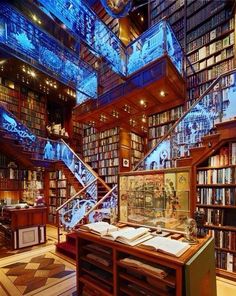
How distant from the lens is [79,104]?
276 inches

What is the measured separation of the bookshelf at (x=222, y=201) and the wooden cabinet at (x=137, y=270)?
1381 millimetres

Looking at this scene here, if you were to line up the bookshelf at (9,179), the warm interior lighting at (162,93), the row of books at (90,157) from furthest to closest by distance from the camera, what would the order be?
the row of books at (90,157) → the bookshelf at (9,179) → the warm interior lighting at (162,93)

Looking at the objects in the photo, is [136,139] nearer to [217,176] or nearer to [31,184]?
[31,184]

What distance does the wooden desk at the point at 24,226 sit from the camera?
4.36 metres

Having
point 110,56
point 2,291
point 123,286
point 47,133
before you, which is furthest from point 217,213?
point 47,133

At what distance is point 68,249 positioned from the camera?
3838mm

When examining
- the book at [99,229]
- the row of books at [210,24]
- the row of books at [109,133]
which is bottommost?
the book at [99,229]

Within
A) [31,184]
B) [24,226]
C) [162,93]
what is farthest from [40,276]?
[31,184]

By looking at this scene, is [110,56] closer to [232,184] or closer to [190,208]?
[232,184]

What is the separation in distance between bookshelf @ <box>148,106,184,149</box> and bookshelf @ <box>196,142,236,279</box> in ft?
7.63

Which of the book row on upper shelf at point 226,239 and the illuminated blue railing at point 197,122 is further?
the illuminated blue railing at point 197,122

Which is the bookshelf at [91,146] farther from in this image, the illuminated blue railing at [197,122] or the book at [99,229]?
the book at [99,229]

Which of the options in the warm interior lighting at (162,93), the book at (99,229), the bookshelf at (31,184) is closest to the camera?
the book at (99,229)

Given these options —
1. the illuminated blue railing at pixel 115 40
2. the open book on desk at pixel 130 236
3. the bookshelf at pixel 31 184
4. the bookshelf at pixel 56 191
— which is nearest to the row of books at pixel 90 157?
the bookshelf at pixel 56 191
